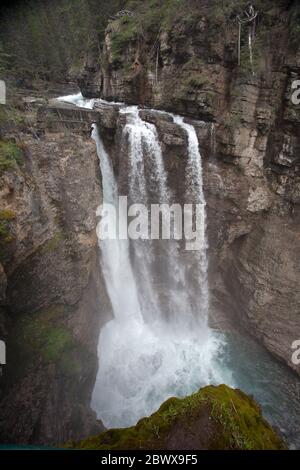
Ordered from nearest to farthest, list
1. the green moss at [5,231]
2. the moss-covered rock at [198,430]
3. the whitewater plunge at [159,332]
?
the moss-covered rock at [198,430], the green moss at [5,231], the whitewater plunge at [159,332]

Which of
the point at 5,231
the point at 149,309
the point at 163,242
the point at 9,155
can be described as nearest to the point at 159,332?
the point at 149,309

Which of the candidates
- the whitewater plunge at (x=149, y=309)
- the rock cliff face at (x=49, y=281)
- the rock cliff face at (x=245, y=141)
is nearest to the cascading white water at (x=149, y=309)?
the whitewater plunge at (x=149, y=309)

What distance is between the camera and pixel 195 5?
50.9ft

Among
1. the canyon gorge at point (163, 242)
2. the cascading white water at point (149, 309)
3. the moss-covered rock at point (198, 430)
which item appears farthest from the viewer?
the cascading white water at point (149, 309)

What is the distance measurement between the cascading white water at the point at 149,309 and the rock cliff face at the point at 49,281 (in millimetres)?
1276

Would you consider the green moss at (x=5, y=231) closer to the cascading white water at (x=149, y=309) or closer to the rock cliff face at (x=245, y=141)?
the cascading white water at (x=149, y=309)

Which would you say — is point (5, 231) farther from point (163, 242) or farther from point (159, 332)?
point (159, 332)

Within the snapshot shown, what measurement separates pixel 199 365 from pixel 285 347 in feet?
15.4

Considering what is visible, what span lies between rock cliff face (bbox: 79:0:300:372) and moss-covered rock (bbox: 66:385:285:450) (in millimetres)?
10628

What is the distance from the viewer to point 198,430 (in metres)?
4.67

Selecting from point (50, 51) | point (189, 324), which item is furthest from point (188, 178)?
point (50, 51)

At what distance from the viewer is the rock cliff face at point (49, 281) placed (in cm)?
946

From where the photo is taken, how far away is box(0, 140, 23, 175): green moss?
30.3 feet

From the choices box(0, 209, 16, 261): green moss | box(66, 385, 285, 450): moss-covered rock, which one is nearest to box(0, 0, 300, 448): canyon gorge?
box(0, 209, 16, 261): green moss
